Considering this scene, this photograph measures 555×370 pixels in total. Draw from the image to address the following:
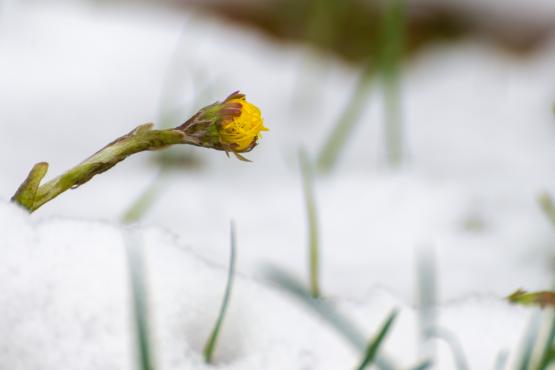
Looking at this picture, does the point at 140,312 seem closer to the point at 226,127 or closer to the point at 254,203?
the point at 226,127

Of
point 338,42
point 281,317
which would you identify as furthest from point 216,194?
point 338,42

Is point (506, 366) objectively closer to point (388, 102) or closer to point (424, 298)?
point (424, 298)

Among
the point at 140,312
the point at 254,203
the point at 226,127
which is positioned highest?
the point at 226,127

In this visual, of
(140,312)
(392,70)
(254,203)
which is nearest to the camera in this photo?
(140,312)

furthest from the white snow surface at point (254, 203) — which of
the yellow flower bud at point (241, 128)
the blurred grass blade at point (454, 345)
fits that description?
the yellow flower bud at point (241, 128)

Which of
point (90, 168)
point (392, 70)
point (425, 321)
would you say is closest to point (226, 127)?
point (90, 168)

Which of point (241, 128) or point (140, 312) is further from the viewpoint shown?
point (241, 128)
